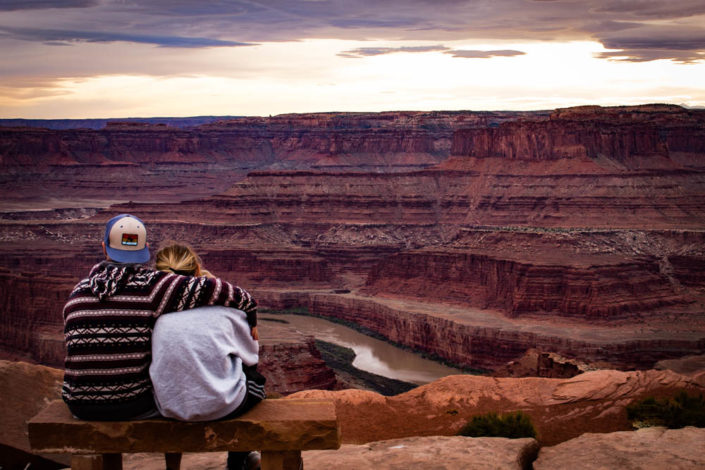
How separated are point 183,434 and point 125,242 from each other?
174 centimetres

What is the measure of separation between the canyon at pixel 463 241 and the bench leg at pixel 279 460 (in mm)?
27755

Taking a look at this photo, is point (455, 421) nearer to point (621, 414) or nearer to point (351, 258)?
point (621, 414)

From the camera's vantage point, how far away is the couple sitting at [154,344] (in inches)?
320

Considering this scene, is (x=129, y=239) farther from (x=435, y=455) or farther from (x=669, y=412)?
(x=669, y=412)

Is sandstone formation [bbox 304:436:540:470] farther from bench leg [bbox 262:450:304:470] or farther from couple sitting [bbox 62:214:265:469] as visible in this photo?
couple sitting [bbox 62:214:265:469]

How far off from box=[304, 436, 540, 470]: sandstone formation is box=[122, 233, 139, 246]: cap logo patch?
403 cm

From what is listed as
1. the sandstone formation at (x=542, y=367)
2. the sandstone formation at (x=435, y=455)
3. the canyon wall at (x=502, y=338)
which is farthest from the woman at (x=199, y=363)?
the canyon wall at (x=502, y=338)

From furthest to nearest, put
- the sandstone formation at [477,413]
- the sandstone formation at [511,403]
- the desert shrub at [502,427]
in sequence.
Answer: the sandstone formation at [511,403] < the desert shrub at [502,427] < the sandstone formation at [477,413]

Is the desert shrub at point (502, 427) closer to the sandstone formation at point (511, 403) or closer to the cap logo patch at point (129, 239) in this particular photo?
the sandstone formation at point (511, 403)

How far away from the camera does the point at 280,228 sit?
106 meters

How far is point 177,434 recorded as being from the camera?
845cm

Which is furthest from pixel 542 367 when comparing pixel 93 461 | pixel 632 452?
pixel 93 461

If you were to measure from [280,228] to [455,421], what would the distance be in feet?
292

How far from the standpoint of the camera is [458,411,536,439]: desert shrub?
14898 mm
